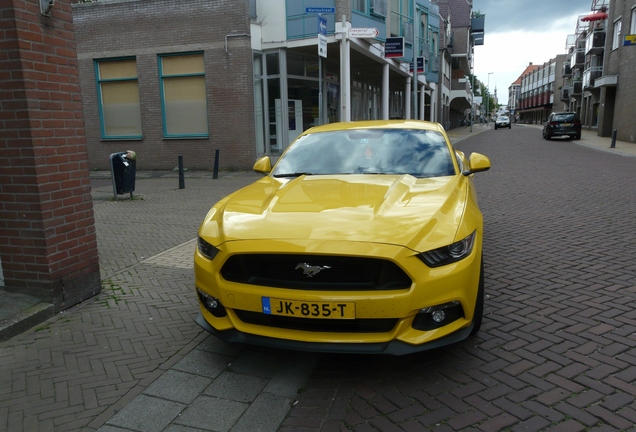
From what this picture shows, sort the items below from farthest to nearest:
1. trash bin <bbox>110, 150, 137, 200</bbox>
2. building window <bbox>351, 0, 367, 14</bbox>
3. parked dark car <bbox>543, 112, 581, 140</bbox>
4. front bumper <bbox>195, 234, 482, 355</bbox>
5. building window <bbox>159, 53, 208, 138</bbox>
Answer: parked dark car <bbox>543, 112, 581, 140</bbox> → building window <bbox>351, 0, 367, 14</bbox> → building window <bbox>159, 53, 208, 138</bbox> → trash bin <bbox>110, 150, 137, 200</bbox> → front bumper <bbox>195, 234, 482, 355</bbox>

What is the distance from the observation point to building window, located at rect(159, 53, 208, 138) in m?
16.9

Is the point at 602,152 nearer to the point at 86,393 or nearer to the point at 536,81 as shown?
the point at 86,393

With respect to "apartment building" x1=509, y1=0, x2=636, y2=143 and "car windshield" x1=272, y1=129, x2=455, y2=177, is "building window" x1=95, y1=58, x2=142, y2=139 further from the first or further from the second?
"apartment building" x1=509, y1=0, x2=636, y2=143

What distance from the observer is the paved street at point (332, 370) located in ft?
8.97

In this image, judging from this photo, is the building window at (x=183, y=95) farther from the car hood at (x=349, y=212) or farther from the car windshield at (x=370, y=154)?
the car hood at (x=349, y=212)

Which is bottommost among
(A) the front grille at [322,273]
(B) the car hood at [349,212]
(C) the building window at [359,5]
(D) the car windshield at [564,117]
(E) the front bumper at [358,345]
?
(E) the front bumper at [358,345]

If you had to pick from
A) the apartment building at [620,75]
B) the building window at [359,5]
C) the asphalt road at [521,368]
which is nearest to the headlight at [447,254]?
the asphalt road at [521,368]

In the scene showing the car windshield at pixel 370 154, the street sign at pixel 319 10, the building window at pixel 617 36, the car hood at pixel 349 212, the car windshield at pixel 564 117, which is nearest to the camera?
the car hood at pixel 349 212

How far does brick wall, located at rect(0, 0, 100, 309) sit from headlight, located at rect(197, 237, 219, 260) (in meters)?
1.52

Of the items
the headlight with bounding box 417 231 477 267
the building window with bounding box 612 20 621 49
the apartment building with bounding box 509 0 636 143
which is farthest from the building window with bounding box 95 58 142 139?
the building window with bounding box 612 20 621 49

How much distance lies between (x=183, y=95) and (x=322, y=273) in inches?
617

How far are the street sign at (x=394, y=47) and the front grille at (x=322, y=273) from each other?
61.5 feet

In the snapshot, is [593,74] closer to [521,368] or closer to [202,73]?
[202,73]

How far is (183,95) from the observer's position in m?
17.2
